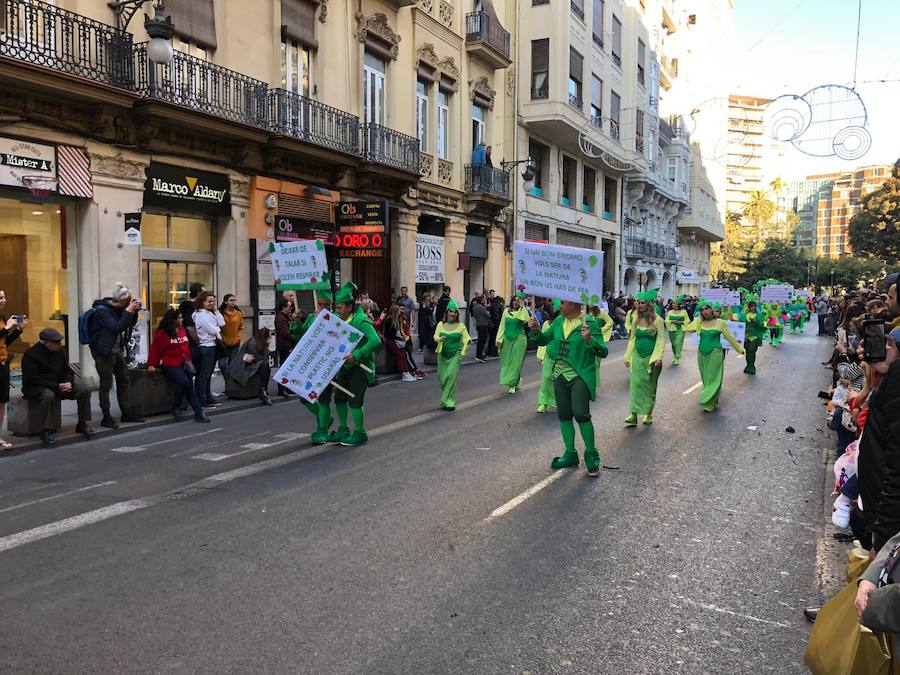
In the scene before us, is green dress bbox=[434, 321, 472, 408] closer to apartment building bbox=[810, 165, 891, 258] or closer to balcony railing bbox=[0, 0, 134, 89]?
balcony railing bbox=[0, 0, 134, 89]

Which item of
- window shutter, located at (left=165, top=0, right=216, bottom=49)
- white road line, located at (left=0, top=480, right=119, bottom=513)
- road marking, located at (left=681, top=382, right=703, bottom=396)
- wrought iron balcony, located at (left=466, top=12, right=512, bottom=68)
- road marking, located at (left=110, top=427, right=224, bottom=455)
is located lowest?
road marking, located at (left=110, top=427, right=224, bottom=455)

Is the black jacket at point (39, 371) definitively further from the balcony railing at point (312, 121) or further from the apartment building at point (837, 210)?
the apartment building at point (837, 210)

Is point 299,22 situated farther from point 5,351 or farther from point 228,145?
point 5,351

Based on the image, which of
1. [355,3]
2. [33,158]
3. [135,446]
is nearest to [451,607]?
[135,446]

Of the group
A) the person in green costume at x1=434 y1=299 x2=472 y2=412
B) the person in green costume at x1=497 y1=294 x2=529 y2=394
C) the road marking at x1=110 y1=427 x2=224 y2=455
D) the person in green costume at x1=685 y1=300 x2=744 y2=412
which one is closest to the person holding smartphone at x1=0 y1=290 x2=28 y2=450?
the road marking at x1=110 y1=427 x2=224 y2=455

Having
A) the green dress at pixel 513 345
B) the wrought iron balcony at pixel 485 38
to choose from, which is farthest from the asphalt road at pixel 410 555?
the wrought iron balcony at pixel 485 38

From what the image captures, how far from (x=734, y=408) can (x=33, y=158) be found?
11727mm

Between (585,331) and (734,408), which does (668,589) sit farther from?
(734,408)

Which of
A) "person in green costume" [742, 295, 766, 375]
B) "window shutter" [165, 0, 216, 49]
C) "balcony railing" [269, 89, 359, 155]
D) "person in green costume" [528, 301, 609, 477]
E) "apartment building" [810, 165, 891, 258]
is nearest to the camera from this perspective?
"person in green costume" [528, 301, 609, 477]

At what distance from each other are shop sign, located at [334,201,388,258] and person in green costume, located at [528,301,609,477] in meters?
11.0

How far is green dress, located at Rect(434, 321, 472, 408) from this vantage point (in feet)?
36.5

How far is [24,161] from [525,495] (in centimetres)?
991

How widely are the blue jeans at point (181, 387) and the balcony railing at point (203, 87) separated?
5.73 m

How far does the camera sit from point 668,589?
14.4ft
